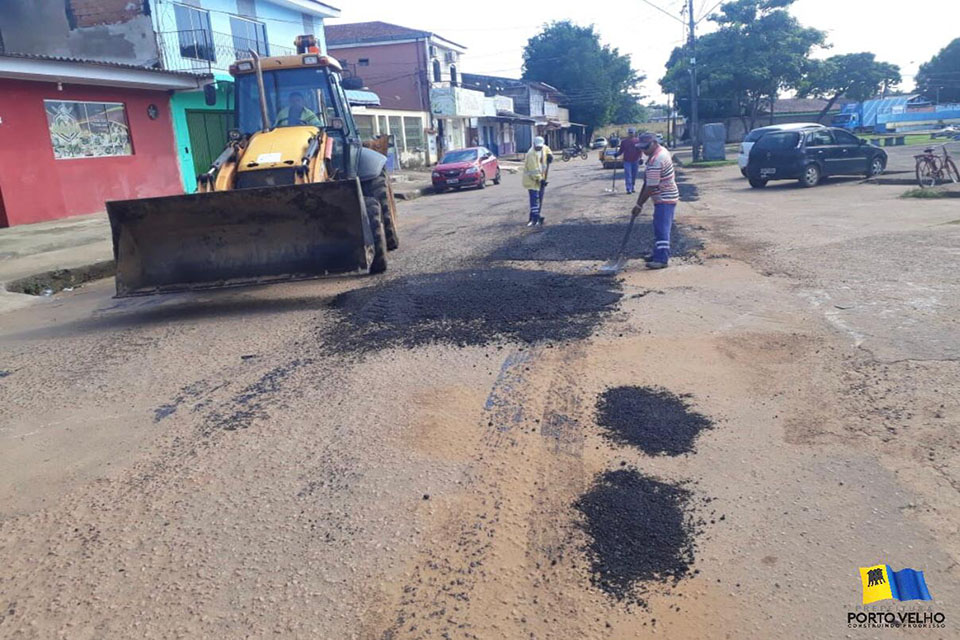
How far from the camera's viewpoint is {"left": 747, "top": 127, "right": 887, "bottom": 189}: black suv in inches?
761

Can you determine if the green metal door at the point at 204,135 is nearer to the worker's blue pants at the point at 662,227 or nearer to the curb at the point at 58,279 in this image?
the curb at the point at 58,279

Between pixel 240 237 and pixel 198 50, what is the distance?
17.6m

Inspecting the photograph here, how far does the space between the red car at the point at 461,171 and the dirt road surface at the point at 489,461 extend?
Answer: 17903mm

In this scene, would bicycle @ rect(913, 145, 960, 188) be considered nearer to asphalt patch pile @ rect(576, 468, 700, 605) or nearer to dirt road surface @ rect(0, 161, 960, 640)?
dirt road surface @ rect(0, 161, 960, 640)

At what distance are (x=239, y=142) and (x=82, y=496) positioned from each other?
6709 millimetres

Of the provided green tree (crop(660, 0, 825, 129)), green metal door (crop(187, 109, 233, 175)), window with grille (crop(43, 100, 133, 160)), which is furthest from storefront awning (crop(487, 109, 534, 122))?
window with grille (crop(43, 100, 133, 160))

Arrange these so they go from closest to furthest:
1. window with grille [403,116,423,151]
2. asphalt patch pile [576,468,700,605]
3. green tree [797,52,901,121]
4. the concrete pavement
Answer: asphalt patch pile [576,468,700,605] < the concrete pavement < window with grille [403,116,423,151] < green tree [797,52,901,121]

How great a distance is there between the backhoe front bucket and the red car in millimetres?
17890

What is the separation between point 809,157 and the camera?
1934 centimetres

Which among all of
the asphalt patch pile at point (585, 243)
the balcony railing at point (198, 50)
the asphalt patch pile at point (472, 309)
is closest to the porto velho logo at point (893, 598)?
the asphalt patch pile at point (472, 309)

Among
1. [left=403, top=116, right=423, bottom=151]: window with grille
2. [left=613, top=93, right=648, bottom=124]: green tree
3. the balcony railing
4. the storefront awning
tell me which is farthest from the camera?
[left=613, top=93, right=648, bottom=124]: green tree

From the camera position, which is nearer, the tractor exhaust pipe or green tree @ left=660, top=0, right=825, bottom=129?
the tractor exhaust pipe

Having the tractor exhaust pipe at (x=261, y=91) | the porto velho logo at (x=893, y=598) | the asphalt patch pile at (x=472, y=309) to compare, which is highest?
the tractor exhaust pipe at (x=261, y=91)

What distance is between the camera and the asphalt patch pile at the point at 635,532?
3.12m
